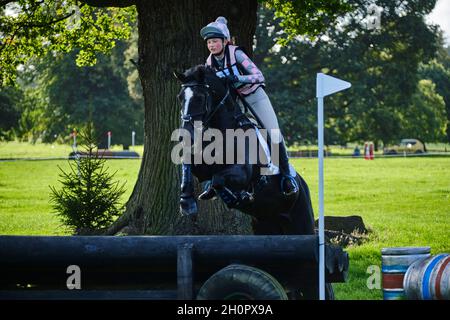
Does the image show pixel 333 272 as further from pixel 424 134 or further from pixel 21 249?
pixel 424 134

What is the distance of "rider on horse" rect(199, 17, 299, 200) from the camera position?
22.9ft

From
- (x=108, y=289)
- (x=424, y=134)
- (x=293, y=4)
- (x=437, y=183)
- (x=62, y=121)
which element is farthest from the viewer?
(x=424, y=134)

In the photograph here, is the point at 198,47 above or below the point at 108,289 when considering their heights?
above

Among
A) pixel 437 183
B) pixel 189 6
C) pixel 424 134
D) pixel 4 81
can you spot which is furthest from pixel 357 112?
pixel 189 6

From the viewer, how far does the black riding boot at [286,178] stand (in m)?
7.26

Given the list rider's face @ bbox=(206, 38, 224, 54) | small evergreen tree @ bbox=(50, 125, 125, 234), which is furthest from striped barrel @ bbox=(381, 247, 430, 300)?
small evergreen tree @ bbox=(50, 125, 125, 234)

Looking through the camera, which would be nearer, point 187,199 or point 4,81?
point 187,199

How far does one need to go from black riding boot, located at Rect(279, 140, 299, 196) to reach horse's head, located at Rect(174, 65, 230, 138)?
845 millimetres

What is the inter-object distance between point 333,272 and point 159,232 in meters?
4.47

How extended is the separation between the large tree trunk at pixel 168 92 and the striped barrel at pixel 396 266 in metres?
4.29

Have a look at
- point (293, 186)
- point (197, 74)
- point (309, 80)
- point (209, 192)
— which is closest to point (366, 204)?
point (293, 186)

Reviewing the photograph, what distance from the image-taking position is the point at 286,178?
730 centimetres

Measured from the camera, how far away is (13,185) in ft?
94.9
